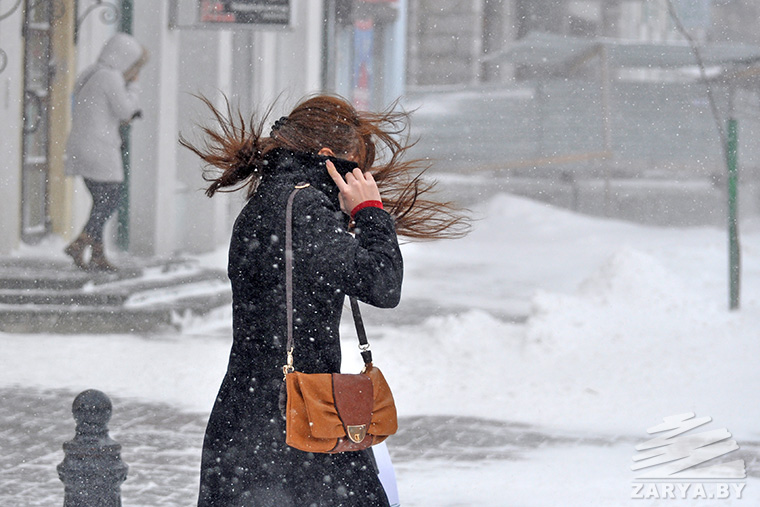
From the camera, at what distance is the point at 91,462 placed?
3.29m

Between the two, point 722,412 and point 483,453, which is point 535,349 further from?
point 483,453

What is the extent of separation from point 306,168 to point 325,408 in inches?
23.6

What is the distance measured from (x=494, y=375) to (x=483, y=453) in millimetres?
1864

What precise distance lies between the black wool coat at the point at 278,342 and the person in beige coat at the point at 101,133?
6.36 meters

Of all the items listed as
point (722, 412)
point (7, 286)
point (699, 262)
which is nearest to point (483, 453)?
point (722, 412)

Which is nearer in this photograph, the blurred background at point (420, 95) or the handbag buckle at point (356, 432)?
the handbag buckle at point (356, 432)

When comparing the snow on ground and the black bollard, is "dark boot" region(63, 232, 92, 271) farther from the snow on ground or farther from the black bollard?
the black bollard

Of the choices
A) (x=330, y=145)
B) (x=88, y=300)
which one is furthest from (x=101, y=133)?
(x=330, y=145)

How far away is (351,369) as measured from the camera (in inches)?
291

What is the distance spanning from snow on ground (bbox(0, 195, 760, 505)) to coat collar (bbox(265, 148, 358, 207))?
2192 millimetres

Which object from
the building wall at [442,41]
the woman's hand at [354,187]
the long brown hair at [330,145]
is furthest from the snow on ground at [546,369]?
the building wall at [442,41]

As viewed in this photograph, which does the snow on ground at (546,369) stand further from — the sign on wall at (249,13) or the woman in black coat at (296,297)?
the sign on wall at (249,13)

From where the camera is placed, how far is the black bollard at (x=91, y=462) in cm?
328

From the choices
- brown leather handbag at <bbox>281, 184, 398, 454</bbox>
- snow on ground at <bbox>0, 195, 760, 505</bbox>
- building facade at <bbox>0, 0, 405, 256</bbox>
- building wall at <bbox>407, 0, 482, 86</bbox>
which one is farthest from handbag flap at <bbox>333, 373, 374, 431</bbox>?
building wall at <bbox>407, 0, 482, 86</bbox>
